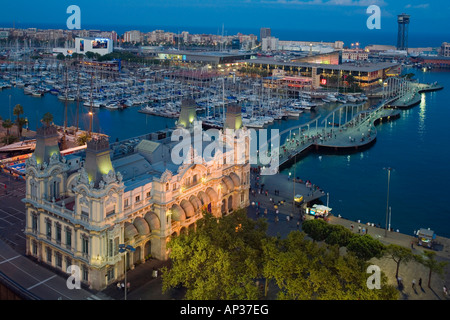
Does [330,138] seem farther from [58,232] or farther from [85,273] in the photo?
[85,273]

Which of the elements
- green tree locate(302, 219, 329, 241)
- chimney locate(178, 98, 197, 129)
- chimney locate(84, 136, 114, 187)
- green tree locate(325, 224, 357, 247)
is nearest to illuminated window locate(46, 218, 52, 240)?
chimney locate(84, 136, 114, 187)

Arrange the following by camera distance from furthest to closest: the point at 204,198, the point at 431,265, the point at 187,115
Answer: the point at 187,115, the point at 204,198, the point at 431,265

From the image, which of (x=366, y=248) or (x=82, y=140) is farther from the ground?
(x=82, y=140)

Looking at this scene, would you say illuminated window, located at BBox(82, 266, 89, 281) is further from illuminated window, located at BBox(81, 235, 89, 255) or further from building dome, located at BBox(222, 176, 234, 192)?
building dome, located at BBox(222, 176, 234, 192)

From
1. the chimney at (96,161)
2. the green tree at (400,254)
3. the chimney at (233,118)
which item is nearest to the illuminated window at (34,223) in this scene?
the chimney at (96,161)

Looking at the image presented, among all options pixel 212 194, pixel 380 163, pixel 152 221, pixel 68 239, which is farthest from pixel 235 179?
pixel 380 163
